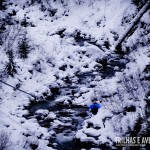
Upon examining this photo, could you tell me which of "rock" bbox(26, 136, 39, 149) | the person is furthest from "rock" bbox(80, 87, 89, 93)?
"rock" bbox(26, 136, 39, 149)

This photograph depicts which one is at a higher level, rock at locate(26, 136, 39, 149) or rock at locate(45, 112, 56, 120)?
rock at locate(45, 112, 56, 120)

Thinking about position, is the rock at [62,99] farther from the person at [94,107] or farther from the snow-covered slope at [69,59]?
the person at [94,107]

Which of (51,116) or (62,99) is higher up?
(62,99)

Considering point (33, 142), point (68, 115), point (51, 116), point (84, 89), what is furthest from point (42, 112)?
point (84, 89)

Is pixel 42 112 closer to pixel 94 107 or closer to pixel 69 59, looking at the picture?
pixel 94 107

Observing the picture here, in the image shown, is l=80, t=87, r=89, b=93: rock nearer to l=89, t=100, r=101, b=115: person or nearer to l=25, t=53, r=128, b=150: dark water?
l=25, t=53, r=128, b=150: dark water

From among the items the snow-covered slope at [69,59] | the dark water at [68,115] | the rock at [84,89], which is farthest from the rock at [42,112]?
the rock at [84,89]

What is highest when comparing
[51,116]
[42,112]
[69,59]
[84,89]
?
[69,59]

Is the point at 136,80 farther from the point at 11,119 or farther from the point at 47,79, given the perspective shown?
the point at 11,119

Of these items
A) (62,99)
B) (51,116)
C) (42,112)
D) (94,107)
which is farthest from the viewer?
(62,99)

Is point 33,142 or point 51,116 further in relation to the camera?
point 51,116

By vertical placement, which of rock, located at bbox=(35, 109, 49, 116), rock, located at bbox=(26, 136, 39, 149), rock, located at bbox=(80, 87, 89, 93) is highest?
rock, located at bbox=(80, 87, 89, 93)

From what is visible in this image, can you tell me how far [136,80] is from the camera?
621cm

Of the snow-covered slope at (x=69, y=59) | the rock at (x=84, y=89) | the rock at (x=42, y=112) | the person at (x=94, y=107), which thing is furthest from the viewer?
the rock at (x=84, y=89)
